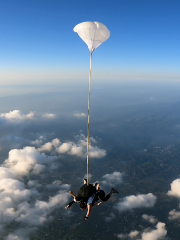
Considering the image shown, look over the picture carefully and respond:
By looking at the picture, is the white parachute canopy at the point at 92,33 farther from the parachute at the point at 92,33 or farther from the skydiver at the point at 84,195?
the skydiver at the point at 84,195

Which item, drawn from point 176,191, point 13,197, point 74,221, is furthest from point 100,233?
point 13,197

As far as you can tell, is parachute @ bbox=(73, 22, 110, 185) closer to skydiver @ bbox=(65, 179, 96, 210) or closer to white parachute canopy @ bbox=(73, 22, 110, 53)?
white parachute canopy @ bbox=(73, 22, 110, 53)

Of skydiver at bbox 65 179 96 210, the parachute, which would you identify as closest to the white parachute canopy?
the parachute

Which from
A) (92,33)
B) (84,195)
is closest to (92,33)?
(92,33)

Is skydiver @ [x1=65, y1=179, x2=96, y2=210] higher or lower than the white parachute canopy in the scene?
lower

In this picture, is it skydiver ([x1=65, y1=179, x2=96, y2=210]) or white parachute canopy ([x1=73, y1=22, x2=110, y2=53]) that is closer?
white parachute canopy ([x1=73, y1=22, x2=110, y2=53])

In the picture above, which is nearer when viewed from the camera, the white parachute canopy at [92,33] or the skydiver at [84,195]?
the white parachute canopy at [92,33]

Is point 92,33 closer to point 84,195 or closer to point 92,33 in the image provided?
point 92,33

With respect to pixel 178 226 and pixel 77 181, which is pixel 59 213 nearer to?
pixel 77 181

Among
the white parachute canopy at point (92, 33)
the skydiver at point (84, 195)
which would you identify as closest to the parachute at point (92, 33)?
the white parachute canopy at point (92, 33)
